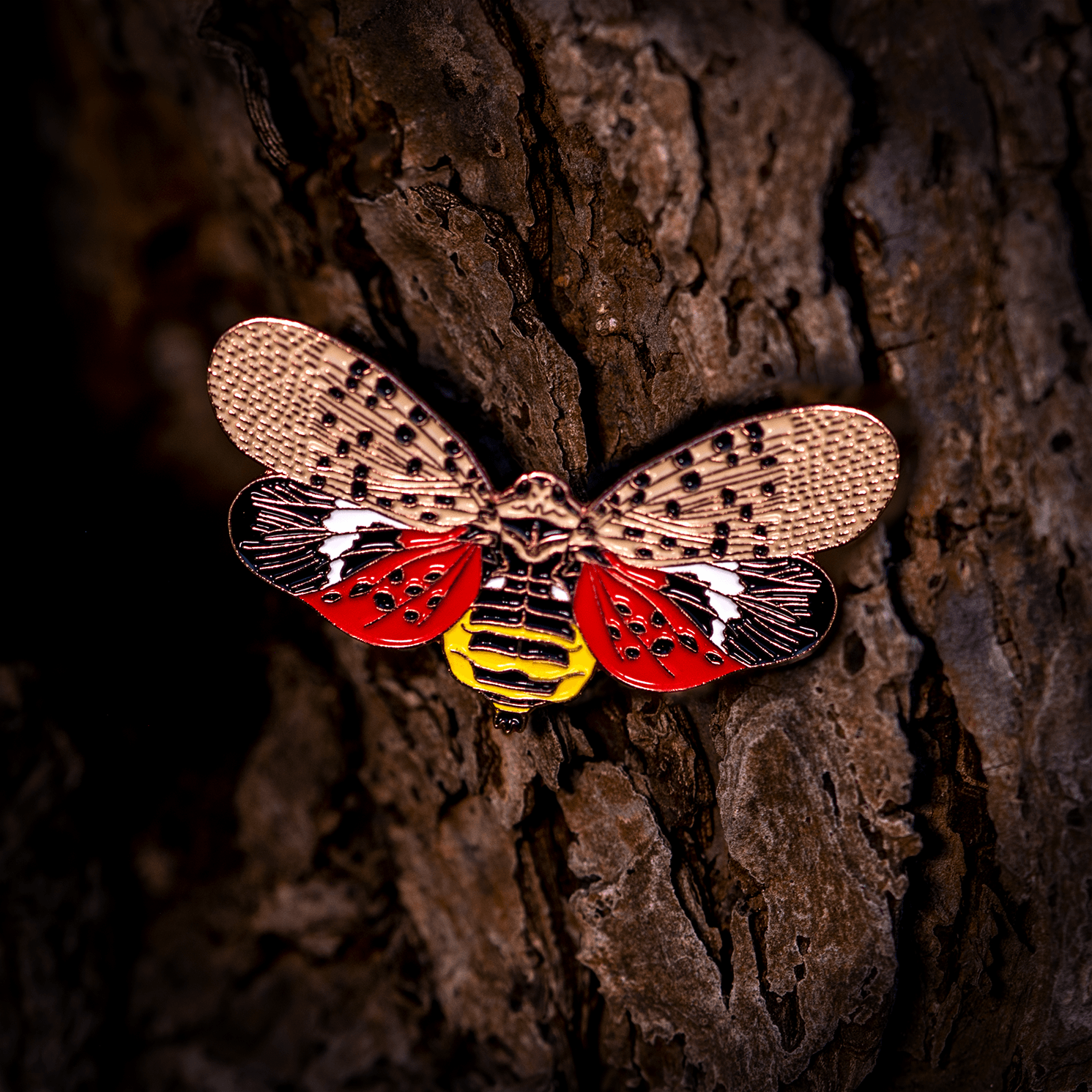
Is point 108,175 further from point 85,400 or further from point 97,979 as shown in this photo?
point 97,979

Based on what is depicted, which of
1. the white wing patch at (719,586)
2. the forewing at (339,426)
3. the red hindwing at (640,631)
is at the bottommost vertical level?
the red hindwing at (640,631)

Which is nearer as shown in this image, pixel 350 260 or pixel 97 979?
pixel 350 260

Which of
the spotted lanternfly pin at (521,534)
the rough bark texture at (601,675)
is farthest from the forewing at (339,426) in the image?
the rough bark texture at (601,675)

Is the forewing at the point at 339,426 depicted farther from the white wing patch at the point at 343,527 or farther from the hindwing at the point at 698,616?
the hindwing at the point at 698,616

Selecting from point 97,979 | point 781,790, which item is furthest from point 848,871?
point 97,979

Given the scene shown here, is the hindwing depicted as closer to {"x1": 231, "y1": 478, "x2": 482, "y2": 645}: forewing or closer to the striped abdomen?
the striped abdomen

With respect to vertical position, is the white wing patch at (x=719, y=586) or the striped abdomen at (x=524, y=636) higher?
the white wing patch at (x=719, y=586)

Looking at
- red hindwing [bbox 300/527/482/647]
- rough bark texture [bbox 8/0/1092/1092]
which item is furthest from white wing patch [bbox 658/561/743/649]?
red hindwing [bbox 300/527/482/647]
